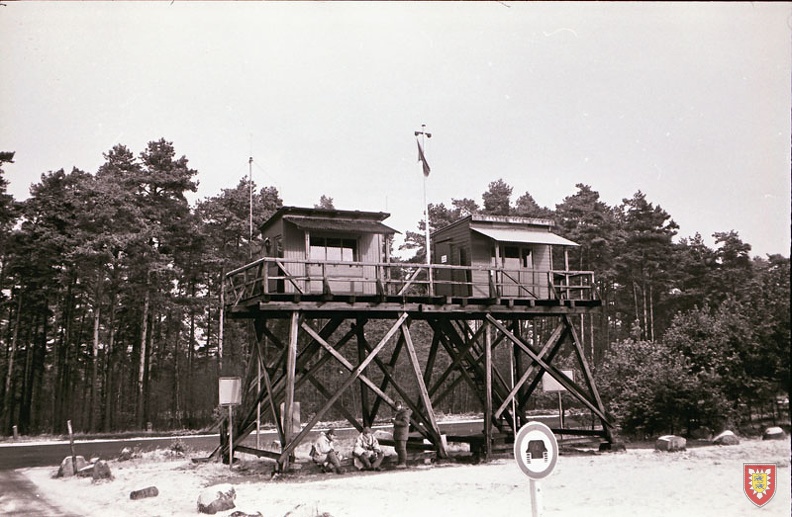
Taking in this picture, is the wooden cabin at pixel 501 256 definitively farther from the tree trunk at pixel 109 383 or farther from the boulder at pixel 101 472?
the tree trunk at pixel 109 383

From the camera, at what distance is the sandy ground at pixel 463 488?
12.3m

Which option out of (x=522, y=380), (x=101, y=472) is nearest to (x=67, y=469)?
(x=101, y=472)

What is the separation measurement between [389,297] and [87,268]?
27.8 m

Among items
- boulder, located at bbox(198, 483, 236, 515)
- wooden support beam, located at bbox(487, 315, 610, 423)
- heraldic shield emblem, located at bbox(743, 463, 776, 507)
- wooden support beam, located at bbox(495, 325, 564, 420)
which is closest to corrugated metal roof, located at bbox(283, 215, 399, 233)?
wooden support beam, located at bbox(487, 315, 610, 423)

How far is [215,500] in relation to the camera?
13023mm

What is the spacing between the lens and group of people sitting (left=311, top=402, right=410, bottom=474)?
1811 cm

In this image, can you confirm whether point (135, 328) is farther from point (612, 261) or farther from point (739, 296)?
point (739, 296)

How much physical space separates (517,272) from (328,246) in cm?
693

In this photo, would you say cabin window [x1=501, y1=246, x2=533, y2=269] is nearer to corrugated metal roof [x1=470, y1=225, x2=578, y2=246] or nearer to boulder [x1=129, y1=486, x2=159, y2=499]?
corrugated metal roof [x1=470, y1=225, x2=578, y2=246]

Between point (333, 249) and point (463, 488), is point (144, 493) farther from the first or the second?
point (333, 249)

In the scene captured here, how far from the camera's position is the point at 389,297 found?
19.8 metres

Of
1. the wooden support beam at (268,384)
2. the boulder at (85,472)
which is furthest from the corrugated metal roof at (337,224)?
the boulder at (85,472)

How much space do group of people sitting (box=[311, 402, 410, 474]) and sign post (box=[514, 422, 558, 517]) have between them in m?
11.5

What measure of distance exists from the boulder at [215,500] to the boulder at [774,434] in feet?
61.2
